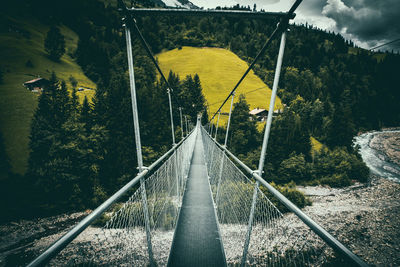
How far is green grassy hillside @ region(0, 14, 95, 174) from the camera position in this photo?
2356 centimetres

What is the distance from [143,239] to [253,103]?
1776 inches

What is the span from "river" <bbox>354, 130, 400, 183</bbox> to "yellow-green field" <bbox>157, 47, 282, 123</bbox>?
63.6 ft

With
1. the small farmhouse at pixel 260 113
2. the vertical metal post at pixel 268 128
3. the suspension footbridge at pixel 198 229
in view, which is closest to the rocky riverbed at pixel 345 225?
the suspension footbridge at pixel 198 229

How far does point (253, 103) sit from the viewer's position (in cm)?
4400

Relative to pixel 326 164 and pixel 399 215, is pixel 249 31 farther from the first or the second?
pixel 399 215

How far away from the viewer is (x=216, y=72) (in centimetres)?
5353

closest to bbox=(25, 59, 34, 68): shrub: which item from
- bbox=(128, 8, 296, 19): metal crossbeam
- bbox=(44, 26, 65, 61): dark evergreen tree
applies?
bbox=(44, 26, 65, 61): dark evergreen tree

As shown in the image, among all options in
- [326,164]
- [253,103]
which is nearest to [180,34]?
[253,103]

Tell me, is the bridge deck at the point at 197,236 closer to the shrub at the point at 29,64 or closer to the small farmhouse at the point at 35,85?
the small farmhouse at the point at 35,85

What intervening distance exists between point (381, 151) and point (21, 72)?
246ft

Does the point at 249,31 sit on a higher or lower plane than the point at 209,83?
higher

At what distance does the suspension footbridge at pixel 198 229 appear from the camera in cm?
96

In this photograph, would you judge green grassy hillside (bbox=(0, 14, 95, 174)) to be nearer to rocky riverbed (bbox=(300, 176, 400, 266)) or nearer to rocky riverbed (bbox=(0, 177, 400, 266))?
rocky riverbed (bbox=(0, 177, 400, 266))

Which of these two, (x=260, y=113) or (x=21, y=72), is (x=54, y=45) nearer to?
(x=21, y=72)
